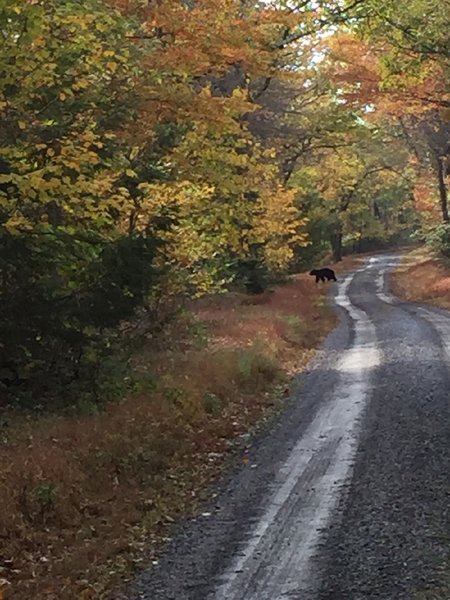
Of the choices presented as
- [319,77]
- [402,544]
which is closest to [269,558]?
[402,544]

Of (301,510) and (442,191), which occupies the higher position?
(442,191)

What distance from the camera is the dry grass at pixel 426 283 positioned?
A: 31.4 meters

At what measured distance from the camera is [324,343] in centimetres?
1998

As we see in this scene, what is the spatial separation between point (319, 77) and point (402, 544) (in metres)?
25.5

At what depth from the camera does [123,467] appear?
8.70 m

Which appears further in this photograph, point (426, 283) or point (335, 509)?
point (426, 283)

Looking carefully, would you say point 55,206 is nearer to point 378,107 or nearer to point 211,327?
point 211,327

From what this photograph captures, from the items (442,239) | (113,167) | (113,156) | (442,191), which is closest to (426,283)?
(442,239)

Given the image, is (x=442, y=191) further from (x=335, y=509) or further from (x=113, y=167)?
(x=335, y=509)

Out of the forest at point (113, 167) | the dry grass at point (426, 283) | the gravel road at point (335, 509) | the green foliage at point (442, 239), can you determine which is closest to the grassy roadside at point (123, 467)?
the forest at point (113, 167)

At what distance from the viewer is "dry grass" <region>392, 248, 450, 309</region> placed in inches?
1235

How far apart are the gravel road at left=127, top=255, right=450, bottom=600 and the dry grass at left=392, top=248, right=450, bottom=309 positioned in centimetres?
1627

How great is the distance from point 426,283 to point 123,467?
29.8 meters

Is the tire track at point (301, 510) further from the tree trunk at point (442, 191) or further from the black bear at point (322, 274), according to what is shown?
the tree trunk at point (442, 191)
